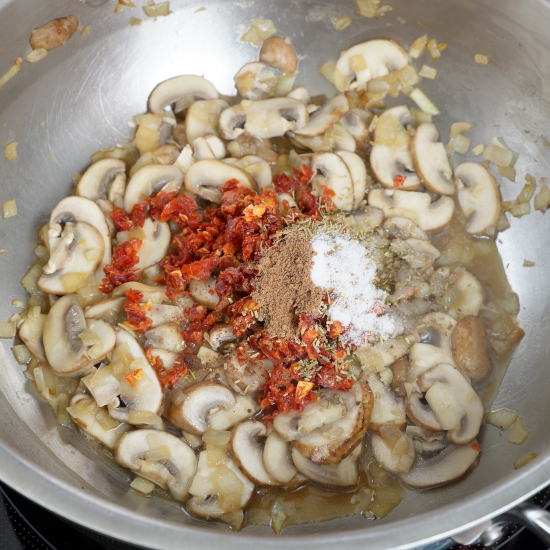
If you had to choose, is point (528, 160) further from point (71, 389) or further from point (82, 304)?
point (71, 389)

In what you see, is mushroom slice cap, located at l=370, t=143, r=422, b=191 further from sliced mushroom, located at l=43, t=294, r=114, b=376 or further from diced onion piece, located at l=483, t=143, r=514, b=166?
sliced mushroom, located at l=43, t=294, r=114, b=376

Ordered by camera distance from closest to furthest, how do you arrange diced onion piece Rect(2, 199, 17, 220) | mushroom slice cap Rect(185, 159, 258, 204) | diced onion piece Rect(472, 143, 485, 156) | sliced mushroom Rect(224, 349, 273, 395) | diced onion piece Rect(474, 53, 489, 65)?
sliced mushroom Rect(224, 349, 273, 395) < diced onion piece Rect(2, 199, 17, 220) < mushroom slice cap Rect(185, 159, 258, 204) < diced onion piece Rect(474, 53, 489, 65) < diced onion piece Rect(472, 143, 485, 156)

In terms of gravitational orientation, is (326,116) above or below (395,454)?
above

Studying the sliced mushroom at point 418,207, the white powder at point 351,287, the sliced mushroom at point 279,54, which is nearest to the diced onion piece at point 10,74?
the sliced mushroom at point 279,54

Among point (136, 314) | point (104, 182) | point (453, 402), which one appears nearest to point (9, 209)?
point (104, 182)

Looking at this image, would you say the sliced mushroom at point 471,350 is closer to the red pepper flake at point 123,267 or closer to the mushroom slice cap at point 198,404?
the mushroom slice cap at point 198,404

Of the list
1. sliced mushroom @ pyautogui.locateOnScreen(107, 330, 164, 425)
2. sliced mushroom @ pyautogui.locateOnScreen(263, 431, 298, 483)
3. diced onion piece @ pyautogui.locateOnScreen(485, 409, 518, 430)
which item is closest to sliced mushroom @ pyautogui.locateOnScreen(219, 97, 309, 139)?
sliced mushroom @ pyautogui.locateOnScreen(107, 330, 164, 425)

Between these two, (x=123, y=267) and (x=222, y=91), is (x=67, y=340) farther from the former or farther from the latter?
(x=222, y=91)
